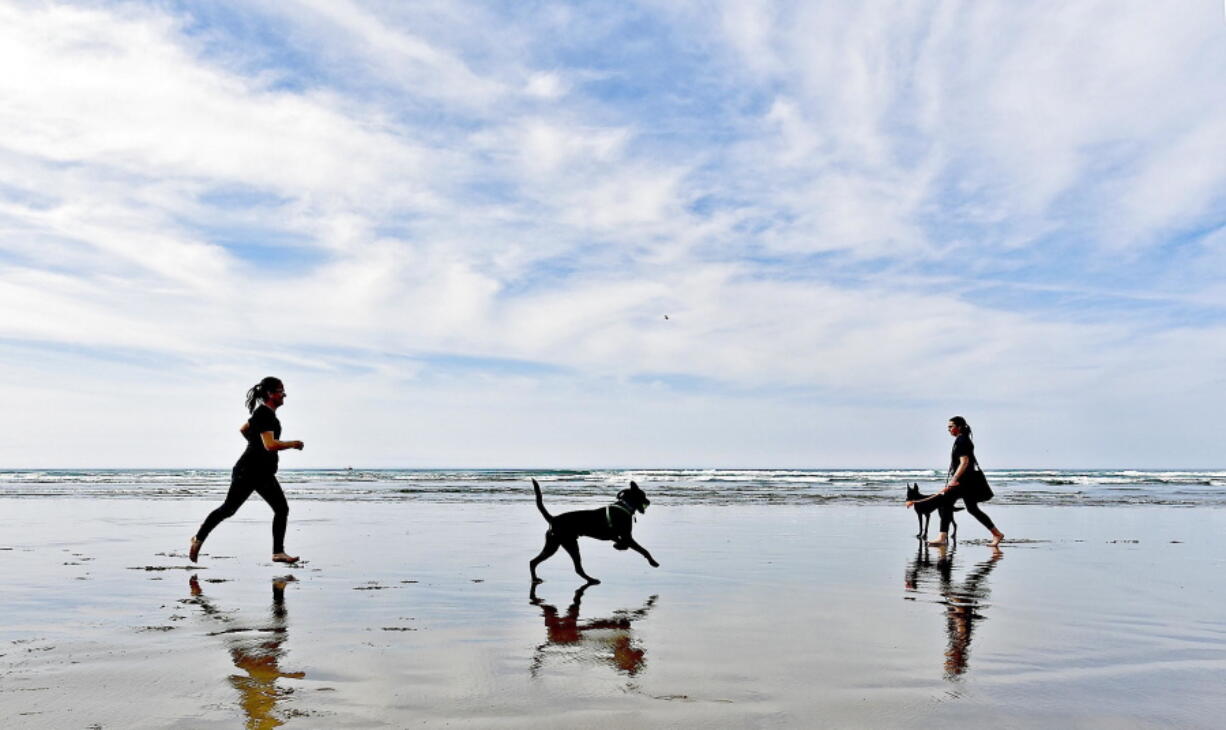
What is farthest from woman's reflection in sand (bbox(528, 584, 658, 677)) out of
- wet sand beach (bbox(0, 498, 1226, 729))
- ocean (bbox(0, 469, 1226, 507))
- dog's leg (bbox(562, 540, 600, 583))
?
ocean (bbox(0, 469, 1226, 507))

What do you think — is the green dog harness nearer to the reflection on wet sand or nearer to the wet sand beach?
the wet sand beach

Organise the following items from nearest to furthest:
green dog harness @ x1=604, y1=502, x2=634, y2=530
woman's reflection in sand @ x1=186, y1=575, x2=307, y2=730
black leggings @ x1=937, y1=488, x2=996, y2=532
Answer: woman's reflection in sand @ x1=186, y1=575, x2=307, y2=730 → green dog harness @ x1=604, y1=502, x2=634, y2=530 → black leggings @ x1=937, y1=488, x2=996, y2=532

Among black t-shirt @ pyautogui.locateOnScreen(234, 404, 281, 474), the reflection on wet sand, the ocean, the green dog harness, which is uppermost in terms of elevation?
black t-shirt @ pyautogui.locateOnScreen(234, 404, 281, 474)

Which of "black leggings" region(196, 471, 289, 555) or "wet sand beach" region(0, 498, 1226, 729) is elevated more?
"black leggings" region(196, 471, 289, 555)

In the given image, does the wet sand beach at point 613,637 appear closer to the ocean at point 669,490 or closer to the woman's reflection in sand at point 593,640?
the woman's reflection in sand at point 593,640

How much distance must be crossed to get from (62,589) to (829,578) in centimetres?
700

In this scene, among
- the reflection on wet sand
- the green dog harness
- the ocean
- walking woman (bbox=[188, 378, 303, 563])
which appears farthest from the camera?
the ocean

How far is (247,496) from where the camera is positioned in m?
8.19

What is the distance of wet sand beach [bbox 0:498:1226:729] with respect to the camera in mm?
3811

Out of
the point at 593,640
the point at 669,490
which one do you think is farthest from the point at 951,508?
the point at 669,490

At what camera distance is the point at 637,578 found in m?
8.09

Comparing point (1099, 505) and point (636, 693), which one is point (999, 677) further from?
point (1099, 505)

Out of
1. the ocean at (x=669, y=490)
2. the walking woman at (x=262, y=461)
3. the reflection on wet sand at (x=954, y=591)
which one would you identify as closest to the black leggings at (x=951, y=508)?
the reflection on wet sand at (x=954, y=591)

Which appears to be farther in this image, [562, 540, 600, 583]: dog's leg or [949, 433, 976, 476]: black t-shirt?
[949, 433, 976, 476]: black t-shirt
